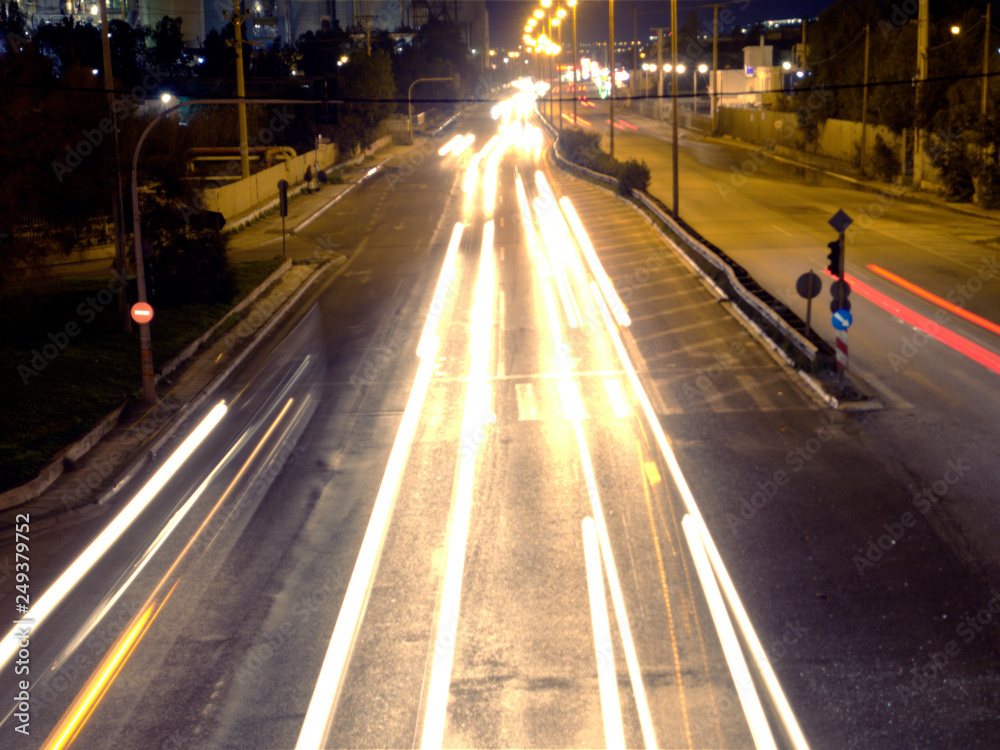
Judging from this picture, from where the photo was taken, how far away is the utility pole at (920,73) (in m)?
38.5

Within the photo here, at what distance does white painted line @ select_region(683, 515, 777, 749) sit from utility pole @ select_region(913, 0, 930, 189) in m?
32.7

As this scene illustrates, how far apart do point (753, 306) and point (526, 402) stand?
763cm

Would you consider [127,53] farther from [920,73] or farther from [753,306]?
[753,306]

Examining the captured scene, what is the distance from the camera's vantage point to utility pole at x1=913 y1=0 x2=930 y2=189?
38.5 metres

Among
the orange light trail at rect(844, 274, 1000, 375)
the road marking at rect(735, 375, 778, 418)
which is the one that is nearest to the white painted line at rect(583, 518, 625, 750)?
the road marking at rect(735, 375, 778, 418)

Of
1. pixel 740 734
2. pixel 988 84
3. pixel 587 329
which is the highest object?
pixel 988 84

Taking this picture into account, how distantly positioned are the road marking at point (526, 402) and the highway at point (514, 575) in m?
0.09

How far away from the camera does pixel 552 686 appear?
26.6ft

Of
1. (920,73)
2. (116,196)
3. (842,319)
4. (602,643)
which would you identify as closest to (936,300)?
(842,319)

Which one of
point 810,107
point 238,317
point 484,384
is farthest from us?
point 810,107

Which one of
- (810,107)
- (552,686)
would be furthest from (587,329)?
(810,107)

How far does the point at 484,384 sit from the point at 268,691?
966 cm

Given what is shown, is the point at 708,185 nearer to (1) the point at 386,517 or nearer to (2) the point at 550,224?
(2) the point at 550,224

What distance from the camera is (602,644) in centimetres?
874
